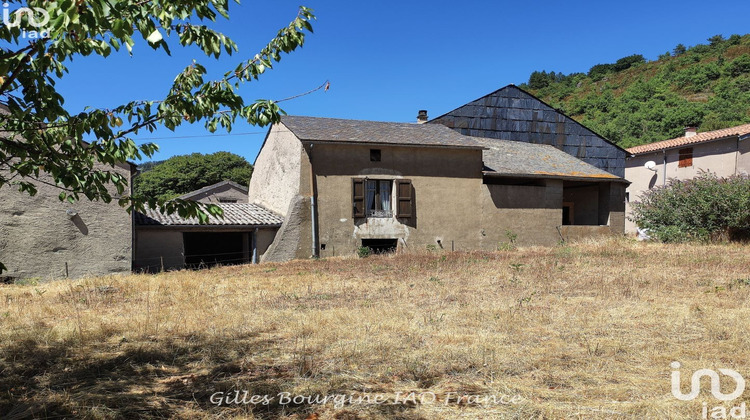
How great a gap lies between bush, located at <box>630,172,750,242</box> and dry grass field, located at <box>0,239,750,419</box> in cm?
672

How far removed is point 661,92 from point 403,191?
47.9 metres

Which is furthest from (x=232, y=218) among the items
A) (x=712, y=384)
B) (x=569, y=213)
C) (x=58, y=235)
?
(x=569, y=213)

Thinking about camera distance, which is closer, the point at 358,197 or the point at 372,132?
the point at 358,197

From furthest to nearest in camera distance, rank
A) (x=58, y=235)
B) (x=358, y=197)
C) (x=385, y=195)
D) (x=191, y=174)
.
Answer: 1. (x=191, y=174)
2. (x=385, y=195)
3. (x=358, y=197)
4. (x=58, y=235)

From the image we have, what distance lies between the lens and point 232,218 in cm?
1739

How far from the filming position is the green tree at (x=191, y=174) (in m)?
42.9

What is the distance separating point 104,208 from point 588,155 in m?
22.7

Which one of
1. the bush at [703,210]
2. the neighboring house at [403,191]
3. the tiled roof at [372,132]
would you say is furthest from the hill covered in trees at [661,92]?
the tiled roof at [372,132]

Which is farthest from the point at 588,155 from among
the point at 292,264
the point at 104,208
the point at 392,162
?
the point at 104,208

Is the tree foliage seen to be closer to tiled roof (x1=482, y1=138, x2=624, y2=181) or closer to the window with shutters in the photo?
the window with shutters

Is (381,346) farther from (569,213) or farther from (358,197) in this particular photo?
(569,213)

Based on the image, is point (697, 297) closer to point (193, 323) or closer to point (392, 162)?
point (193, 323)

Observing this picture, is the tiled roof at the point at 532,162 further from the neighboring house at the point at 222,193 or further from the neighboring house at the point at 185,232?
the neighboring house at the point at 222,193

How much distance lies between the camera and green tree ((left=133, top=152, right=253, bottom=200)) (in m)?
42.9
